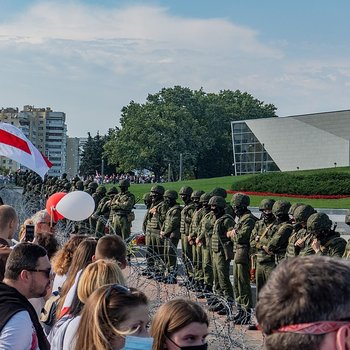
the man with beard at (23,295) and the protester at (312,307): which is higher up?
the protester at (312,307)

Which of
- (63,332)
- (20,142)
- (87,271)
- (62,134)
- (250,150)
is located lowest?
(63,332)

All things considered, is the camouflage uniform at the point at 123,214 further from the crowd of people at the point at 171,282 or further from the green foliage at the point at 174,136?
the green foliage at the point at 174,136

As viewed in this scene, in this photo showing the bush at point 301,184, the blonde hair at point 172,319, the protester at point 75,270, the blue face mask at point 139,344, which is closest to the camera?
the blue face mask at point 139,344

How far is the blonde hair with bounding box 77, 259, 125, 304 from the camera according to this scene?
352cm

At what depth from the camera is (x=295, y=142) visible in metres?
55.0

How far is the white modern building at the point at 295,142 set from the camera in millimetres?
52500

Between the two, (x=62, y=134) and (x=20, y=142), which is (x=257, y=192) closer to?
(x=20, y=142)

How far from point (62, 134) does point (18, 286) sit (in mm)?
192061

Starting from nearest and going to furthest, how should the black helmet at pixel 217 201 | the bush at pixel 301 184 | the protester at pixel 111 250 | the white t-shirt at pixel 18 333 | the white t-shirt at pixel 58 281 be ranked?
the white t-shirt at pixel 18 333 < the protester at pixel 111 250 < the white t-shirt at pixel 58 281 < the black helmet at pixel 217 201 < the bush at pixel 301 184

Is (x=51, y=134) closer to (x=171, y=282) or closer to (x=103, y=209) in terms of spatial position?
(x=103, y=209)

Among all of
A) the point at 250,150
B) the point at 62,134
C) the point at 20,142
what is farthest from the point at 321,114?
the point at 62,134

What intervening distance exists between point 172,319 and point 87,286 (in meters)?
0.76

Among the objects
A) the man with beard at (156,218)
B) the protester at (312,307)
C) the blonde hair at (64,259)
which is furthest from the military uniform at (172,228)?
the protester at (312,307)

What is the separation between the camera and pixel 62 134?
192875mm
